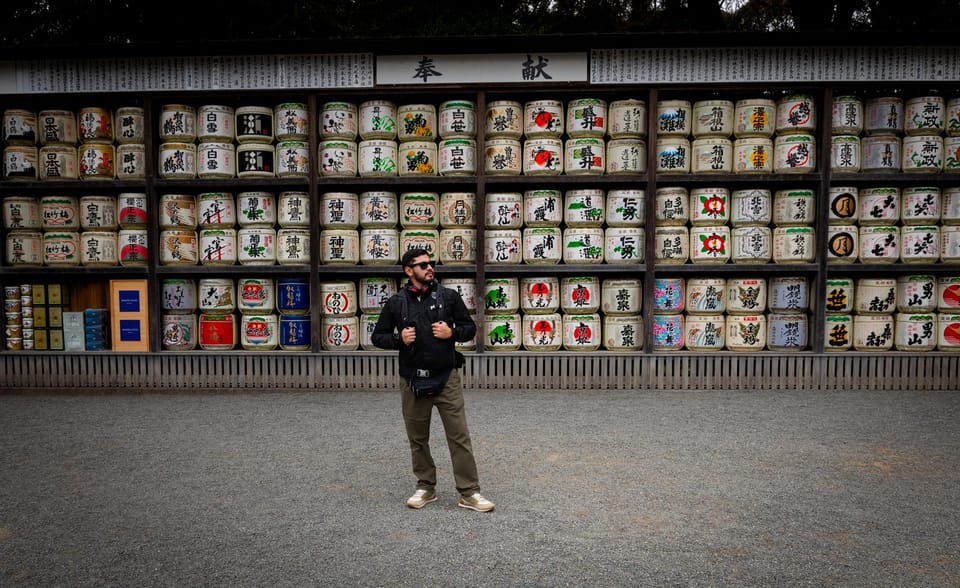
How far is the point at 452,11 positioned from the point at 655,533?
850 centimetres

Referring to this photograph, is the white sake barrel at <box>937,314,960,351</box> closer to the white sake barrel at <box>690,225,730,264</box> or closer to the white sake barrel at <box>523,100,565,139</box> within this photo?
the white sake barrel at <box>690,225,730,264</box>

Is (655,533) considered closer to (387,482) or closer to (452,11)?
(387,482)

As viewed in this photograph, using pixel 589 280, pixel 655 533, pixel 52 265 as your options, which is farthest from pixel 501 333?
pixel 52 265

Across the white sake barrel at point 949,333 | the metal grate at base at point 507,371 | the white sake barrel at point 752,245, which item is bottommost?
the metal grate at base at point 507,371

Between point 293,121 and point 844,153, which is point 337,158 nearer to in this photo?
point 293,121

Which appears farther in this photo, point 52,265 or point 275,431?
point 52,265

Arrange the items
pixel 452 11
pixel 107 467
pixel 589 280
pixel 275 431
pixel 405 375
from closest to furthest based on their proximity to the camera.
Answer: pixel 405 375 → pixel 107 467 → pixel 275 431 → pixel 589 280 → pixel 452 11

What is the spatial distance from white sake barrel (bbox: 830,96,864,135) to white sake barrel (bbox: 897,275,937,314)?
1.60 meters

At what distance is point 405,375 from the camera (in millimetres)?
3477

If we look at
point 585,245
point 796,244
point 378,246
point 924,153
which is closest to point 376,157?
point 378,246

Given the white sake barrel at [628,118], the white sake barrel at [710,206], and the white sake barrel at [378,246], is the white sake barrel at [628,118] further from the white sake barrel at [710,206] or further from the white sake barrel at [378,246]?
the white sake barrel at [378,246]

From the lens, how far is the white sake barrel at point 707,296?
20.4 ft

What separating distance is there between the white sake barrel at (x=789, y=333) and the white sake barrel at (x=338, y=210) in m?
4.34

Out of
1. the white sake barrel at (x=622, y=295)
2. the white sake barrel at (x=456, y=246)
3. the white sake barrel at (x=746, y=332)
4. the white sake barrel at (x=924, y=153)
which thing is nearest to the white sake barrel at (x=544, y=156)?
the white sake barrel at (x=456, y=246)
